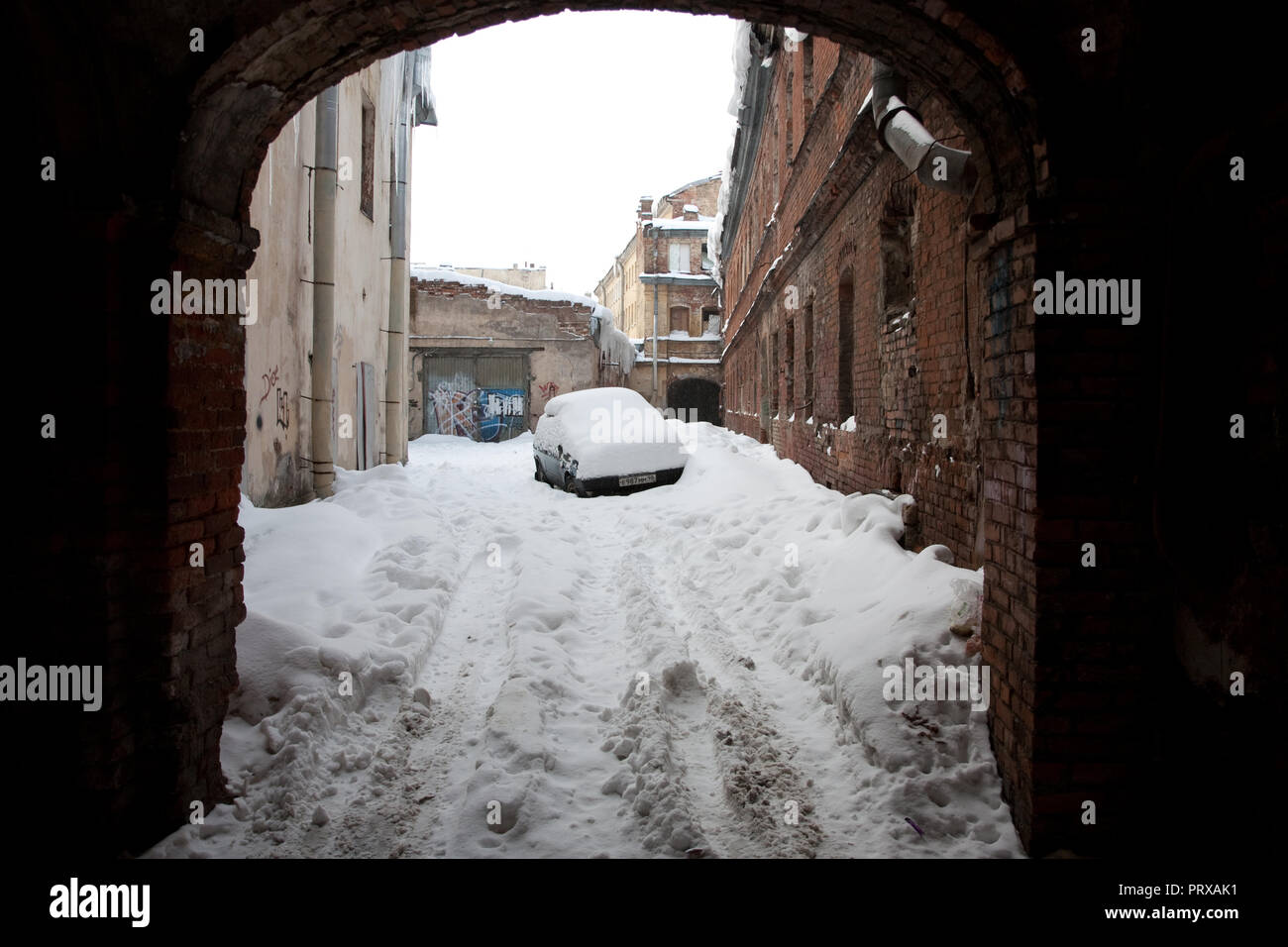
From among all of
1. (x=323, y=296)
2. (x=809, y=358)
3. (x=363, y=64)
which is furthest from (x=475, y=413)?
(x=363, y=64)

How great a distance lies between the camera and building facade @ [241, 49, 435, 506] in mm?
7859

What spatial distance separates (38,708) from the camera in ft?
9.90

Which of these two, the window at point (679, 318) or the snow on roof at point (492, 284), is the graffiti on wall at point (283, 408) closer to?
the snow on roof at point (492, 284)

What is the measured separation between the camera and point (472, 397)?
2594 cm

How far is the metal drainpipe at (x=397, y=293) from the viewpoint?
47.3ft

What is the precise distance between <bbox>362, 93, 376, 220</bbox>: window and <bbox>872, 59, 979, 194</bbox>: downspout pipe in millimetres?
8659

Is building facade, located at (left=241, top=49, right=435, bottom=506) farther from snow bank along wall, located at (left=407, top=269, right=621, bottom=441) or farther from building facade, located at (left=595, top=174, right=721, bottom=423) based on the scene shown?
building facade, located at (left=595, top=174, right=721, bottom=423)

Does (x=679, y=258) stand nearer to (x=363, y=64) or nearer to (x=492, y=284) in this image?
(x=492, y=284)

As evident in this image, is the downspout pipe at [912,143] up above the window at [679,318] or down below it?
below

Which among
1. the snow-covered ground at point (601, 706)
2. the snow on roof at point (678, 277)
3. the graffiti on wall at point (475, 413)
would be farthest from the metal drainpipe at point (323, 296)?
the snow on roof at point (678, 277)

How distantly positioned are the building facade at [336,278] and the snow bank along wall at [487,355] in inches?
375

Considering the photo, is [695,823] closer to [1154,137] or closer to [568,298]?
[1154,137]
